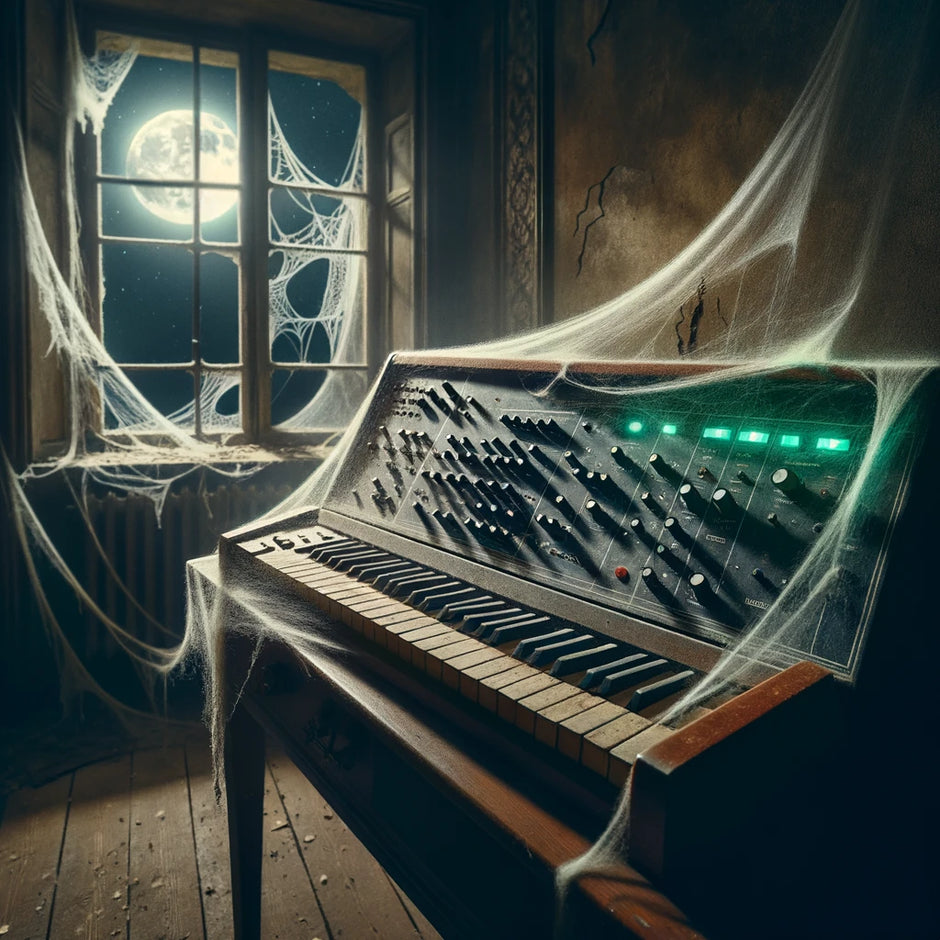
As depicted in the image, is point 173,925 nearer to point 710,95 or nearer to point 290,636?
point 290,636

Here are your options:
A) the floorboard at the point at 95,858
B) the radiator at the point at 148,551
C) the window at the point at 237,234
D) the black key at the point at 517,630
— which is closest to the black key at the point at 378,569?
the black key at the point at 517,630

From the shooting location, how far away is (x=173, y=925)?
6.82 feet

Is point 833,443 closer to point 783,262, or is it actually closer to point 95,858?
point 783,262

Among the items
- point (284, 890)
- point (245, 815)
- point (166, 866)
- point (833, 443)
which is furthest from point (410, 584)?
point (166, 866)

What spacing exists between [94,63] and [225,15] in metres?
0.64

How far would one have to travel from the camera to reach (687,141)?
221 cm

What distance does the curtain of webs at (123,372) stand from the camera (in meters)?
3.15

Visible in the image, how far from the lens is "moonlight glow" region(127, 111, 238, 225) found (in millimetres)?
3600

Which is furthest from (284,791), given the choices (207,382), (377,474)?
(207,382)

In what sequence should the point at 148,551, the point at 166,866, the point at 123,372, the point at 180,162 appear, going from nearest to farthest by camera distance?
the point at 166,866 < the point at 148,551 < the point at 123,372 < the point at 180,162

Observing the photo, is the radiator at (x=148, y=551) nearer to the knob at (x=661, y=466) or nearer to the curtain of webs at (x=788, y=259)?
the curtain of webs at (x=788, y=259)

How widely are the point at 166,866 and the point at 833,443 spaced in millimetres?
2293

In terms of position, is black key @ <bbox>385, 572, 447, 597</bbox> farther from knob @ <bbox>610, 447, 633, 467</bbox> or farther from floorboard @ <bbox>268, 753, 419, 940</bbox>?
floorboard @ <bbox>268, 753, 419, 940</bbox>

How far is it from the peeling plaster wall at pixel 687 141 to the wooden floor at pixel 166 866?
198 cm
